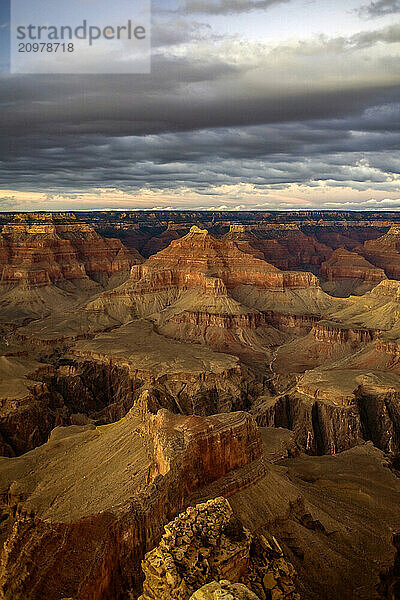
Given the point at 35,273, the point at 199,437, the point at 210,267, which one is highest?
the point at 210,267

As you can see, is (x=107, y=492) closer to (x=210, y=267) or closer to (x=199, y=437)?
(x=199, y=437)

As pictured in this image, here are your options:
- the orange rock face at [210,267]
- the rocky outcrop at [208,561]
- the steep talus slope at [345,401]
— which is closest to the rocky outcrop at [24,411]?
the steep talus slope at [345,401]

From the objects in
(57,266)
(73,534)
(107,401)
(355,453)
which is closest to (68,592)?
(73,534)

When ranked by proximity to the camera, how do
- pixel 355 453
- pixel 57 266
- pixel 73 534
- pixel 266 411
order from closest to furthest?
pixel 73 534 < pixel 355 453 < pixel 266 411 < pixel 57 266

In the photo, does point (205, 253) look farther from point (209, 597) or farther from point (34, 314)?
point (209, 597)

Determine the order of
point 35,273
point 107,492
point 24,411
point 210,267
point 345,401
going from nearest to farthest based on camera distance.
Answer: point 107,492
point 24,411
point 345,401
point 210,267
point 35,273

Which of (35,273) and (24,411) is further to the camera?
(35,273)

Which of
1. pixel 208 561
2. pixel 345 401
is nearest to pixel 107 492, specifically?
pixel 208 561

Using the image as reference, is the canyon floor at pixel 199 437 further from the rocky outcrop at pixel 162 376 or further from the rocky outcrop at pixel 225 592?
the rocky outcrop at pixel 162 376
